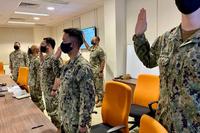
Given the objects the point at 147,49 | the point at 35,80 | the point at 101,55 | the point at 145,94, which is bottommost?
the point at 145,94

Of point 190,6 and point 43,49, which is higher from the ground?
point 190,6

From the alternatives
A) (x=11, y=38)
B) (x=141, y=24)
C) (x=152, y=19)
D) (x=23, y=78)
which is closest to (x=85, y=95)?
(x=141, y=24)

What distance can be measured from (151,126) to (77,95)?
915mm

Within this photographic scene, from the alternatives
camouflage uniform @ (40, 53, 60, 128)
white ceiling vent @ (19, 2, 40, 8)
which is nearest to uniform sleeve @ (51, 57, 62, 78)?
camouflage uniform @ (40, 53, 60, 128)

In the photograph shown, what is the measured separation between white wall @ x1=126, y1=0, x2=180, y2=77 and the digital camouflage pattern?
2.37 m

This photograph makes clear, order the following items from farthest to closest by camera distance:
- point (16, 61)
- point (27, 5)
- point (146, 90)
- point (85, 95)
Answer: point (16, 61), point (27, 5), point (146, 90), point (85, 95)

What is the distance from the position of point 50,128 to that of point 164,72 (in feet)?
3.31

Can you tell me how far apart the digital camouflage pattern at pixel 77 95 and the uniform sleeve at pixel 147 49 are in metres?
0.56

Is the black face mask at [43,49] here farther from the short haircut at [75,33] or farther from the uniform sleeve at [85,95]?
the uniform sleeve at [85,95]

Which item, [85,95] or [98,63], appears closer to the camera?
[85,95]

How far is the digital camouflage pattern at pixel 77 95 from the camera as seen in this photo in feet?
→ 5.55

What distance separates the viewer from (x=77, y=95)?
176 cm

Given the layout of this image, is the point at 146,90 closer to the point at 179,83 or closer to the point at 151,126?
the point at 179,83

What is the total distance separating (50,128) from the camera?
1607mm
